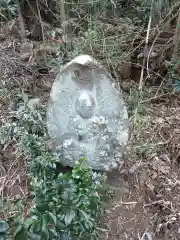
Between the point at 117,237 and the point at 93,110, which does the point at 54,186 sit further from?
the point at 117,237

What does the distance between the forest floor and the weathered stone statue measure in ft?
0.94

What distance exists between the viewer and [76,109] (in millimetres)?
1953

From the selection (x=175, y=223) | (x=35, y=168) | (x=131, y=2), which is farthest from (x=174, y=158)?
(x=131, y=2)

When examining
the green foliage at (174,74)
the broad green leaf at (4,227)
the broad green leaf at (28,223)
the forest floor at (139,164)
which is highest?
the broad green leaf at (4,227)

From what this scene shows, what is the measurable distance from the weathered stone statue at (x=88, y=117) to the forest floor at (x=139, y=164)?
11.2 inches

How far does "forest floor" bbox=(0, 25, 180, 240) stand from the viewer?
6.72 ft

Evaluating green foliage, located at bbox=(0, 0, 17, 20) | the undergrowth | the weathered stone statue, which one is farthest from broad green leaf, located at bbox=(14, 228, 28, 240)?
green foliage, located at bbox=(0, 0, 17, 20)

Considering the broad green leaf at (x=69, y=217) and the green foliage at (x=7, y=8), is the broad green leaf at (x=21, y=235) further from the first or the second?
the green foliage at (x=7, y=8)

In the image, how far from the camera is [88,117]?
1.95 metres

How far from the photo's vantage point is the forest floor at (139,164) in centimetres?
205

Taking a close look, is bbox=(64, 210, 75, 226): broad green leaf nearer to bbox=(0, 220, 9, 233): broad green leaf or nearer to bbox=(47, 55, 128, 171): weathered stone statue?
bbox=(0, 220, 9, 233): broad green leaf

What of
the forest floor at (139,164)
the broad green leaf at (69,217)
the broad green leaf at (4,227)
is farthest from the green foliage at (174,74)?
the broad green leaf at (4,227)

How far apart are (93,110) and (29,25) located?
5.45ft

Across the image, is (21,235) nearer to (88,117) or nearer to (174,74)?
(88,117)
